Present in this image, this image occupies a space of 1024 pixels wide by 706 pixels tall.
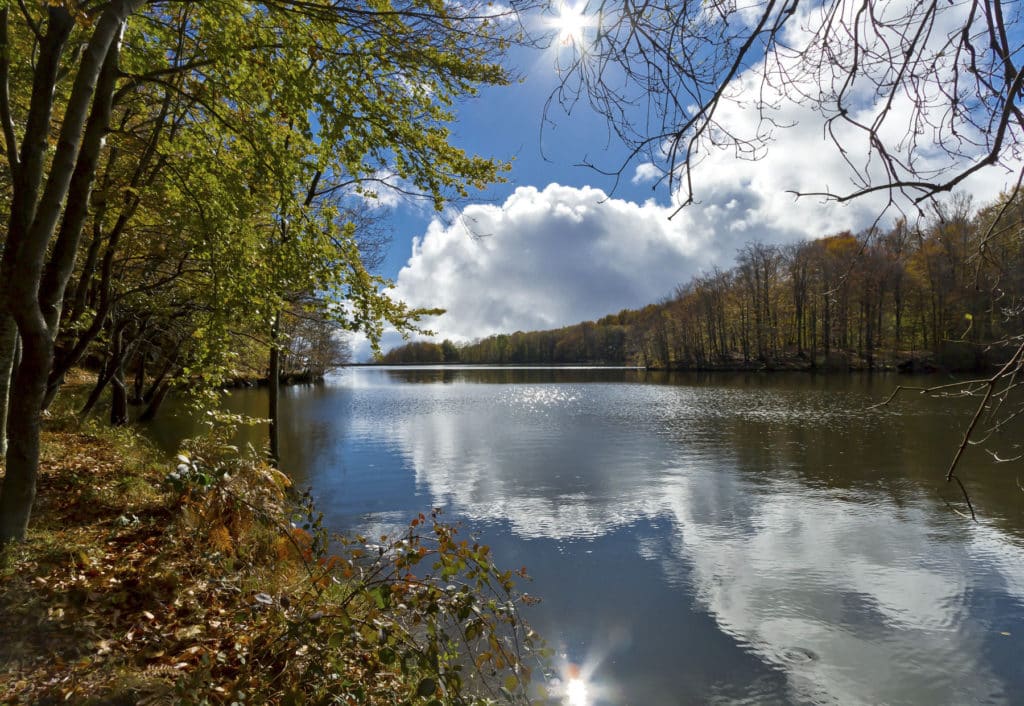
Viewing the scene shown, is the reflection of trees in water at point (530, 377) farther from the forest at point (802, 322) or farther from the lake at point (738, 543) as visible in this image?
the lake at point (738, 543)

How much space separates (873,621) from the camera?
638cm

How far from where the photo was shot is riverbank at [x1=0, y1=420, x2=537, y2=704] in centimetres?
314

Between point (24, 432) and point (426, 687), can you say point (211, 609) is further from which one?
point (426, 687)

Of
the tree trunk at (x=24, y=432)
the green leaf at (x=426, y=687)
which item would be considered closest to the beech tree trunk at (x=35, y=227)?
the tree trunk at (x=24, y=432)

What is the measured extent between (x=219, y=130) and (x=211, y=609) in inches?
214

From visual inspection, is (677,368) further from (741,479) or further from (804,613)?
(804,613)

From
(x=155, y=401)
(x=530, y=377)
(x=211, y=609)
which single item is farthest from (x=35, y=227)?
(x=530, y=377)

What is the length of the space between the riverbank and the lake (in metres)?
1.79

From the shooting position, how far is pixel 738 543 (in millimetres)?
9047

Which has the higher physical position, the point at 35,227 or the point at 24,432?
the point at 35,227

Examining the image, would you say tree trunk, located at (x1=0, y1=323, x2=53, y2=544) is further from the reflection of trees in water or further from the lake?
the reflection of trees in water

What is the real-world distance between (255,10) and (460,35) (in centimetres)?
265

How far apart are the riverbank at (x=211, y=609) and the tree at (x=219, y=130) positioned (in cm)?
105

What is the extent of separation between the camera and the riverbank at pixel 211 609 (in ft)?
10.3
